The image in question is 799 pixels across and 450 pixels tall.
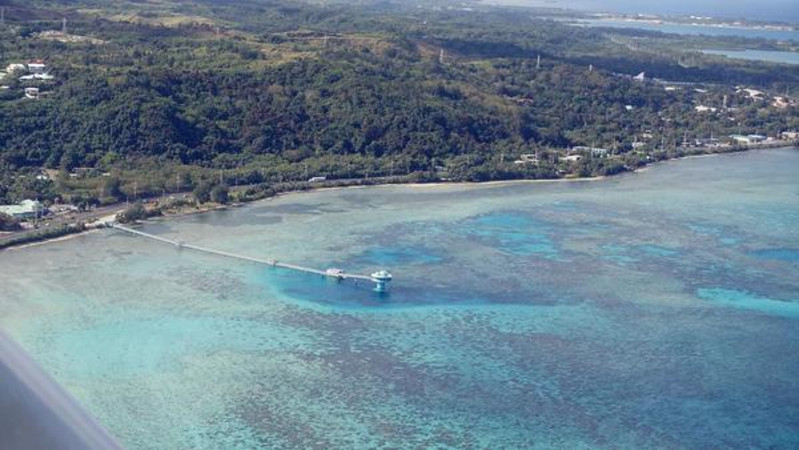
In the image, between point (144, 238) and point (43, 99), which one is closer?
point (144, 238)

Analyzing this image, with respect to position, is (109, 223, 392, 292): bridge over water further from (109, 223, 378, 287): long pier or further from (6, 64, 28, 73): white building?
(6, 64, 28, 73): white building

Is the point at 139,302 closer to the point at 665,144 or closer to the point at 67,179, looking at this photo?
the point at 67,179

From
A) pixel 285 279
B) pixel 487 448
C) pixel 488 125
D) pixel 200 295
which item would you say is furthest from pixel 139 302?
pixel 488 125

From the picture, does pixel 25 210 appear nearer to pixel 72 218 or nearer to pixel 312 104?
pixel 72 218

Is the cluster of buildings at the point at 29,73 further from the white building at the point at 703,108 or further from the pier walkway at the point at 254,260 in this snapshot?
the white building at the point at 703,108

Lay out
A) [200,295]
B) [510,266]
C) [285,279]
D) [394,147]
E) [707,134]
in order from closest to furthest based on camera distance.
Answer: [200,295] < [285,279] < [510,266] < [394,147] < [707,134]

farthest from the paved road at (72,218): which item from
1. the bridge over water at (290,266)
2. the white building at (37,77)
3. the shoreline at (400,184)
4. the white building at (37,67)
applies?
the white building at (37,67)
